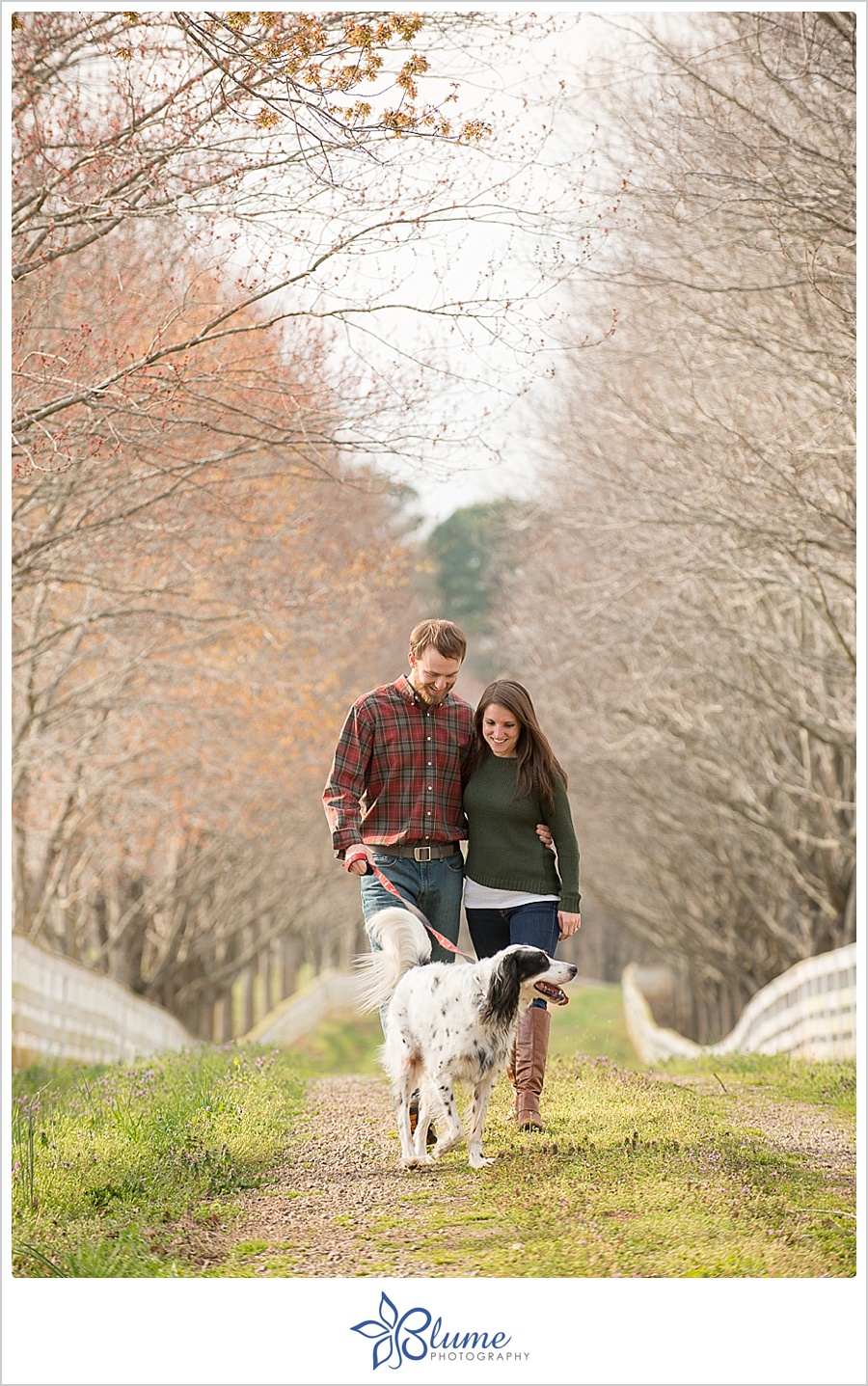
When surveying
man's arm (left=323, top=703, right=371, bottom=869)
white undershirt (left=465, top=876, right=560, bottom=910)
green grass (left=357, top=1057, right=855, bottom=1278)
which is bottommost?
green grass (left=357, top=1057, right=855, bottom=1278)

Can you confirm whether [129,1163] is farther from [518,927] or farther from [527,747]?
[527,747]

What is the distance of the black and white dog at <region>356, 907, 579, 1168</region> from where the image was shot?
5.78 metres

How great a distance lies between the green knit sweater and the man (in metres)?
0.11

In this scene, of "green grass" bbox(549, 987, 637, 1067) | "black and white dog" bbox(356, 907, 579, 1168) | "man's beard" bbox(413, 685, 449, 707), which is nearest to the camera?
"black and white dog" bbox(356, 907, 579, 1168)

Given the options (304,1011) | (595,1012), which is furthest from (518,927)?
(595,1012)

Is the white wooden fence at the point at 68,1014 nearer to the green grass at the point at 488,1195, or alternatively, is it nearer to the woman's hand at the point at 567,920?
the green grass at the point at 488,1195

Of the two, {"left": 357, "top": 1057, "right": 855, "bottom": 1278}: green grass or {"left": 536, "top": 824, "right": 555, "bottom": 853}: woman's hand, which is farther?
{"left": 536, "top": 824, "right": 555, "bottom": 853}: woman's hand

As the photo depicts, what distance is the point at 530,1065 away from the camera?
6754 mm

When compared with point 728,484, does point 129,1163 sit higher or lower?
lower


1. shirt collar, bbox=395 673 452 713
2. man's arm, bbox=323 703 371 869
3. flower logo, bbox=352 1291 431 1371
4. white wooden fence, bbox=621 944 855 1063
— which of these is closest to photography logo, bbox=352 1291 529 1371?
flower logo, bbox=352 1291 431 1371

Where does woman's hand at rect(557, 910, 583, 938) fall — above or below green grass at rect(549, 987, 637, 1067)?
above

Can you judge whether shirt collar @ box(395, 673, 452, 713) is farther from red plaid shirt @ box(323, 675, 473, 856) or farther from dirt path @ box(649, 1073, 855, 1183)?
dirt path @ box(649, 1073, 855, 1183)

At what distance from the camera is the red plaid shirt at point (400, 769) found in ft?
20.9

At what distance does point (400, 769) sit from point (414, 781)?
0.29ft
